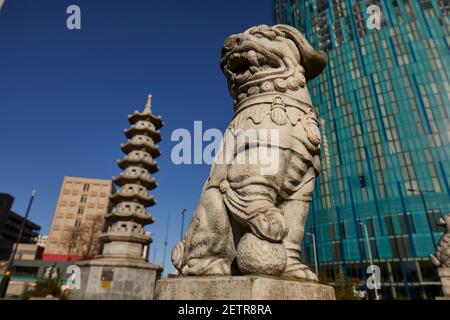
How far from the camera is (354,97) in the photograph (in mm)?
37875

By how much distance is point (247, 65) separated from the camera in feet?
9.69

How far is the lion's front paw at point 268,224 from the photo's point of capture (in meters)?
1.92

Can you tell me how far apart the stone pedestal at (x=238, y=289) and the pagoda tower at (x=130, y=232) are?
12.7 metres

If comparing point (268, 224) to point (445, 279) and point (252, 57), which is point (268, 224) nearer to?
point (252, 57)

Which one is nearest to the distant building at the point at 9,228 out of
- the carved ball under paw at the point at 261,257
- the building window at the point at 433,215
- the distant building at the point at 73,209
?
the distant building at the point at 73,209

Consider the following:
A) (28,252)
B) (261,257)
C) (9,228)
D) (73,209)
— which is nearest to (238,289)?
(261,257)

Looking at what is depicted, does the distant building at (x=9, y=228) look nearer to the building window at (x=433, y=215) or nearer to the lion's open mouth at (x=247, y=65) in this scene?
the lion's open mouth at (x=247, y=65)

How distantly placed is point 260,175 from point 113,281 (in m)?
16.7

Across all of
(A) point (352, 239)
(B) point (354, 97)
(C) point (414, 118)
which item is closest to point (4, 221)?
(A) point (352, 239)

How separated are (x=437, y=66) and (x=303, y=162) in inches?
1630
